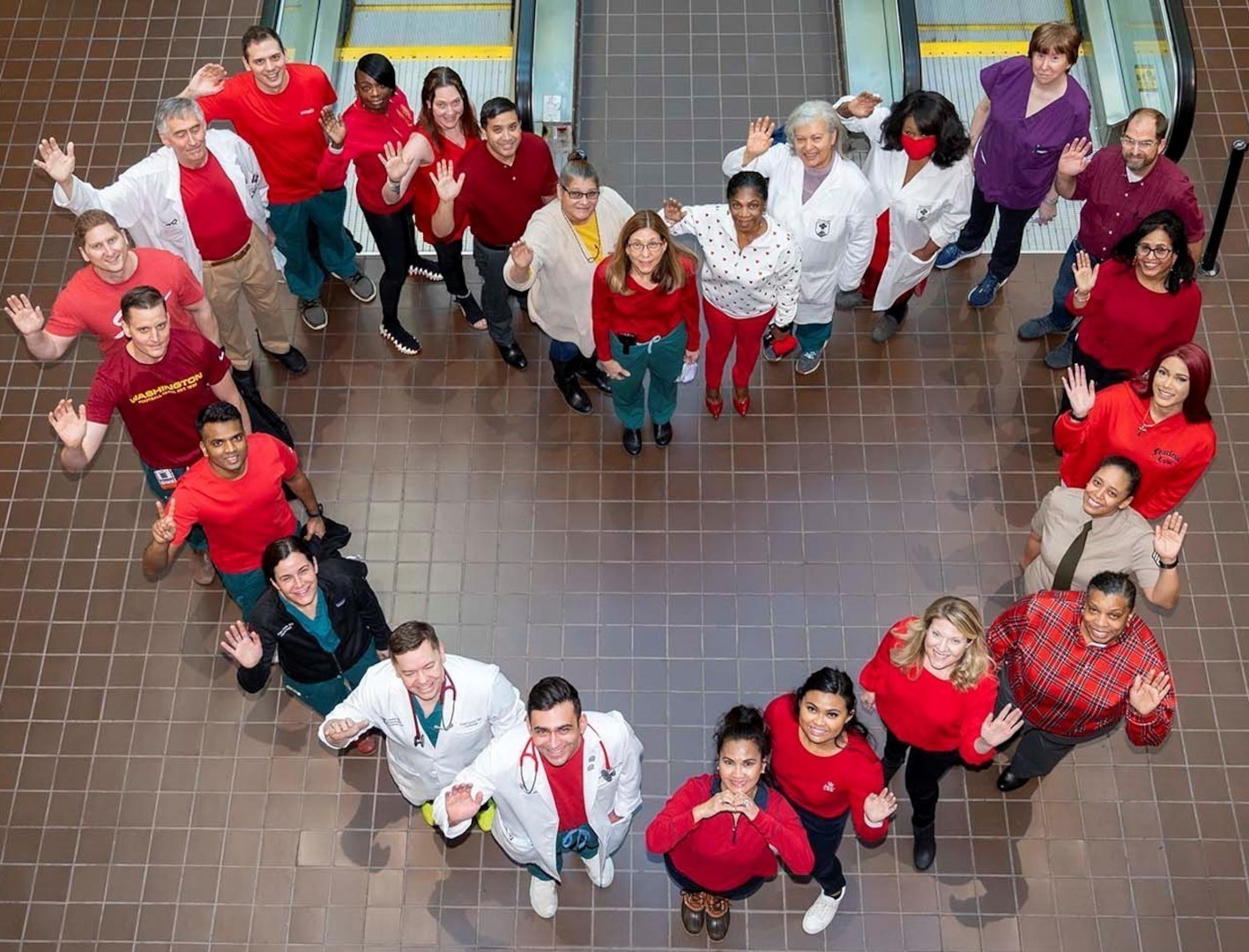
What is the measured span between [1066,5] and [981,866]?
5.55m

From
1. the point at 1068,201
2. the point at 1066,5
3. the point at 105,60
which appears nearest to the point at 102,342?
the point at 105,60

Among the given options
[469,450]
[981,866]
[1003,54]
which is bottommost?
[981,866]

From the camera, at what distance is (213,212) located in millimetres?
5957

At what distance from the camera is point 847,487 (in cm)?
651

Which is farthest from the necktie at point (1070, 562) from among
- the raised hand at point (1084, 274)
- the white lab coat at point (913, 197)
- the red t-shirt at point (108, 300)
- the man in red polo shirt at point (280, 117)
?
the man in red polo shirt at point (280, 117)

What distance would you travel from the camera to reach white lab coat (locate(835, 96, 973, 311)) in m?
→ 6.11

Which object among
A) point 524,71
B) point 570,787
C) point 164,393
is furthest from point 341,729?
point 524,71

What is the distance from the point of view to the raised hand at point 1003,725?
453 cm

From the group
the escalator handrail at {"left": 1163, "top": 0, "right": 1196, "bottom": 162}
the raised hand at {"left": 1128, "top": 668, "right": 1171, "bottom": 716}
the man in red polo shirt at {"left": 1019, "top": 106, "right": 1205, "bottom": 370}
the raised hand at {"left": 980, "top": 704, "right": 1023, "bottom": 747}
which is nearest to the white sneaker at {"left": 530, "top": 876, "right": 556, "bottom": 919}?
the raised hand at {"left": 980, "top": 704, "right": 1023, "bottom": 747}

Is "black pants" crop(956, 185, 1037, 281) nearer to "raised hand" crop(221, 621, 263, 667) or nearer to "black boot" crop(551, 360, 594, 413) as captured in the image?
"black boot" crop(551, 360, 594, 413)

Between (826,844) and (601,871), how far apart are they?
961 millimetres

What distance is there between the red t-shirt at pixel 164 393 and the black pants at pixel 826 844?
3.00 meters

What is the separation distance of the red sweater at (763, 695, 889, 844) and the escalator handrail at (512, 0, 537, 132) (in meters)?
3.76

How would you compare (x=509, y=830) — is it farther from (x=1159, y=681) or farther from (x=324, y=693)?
(x=1159, y=681)
